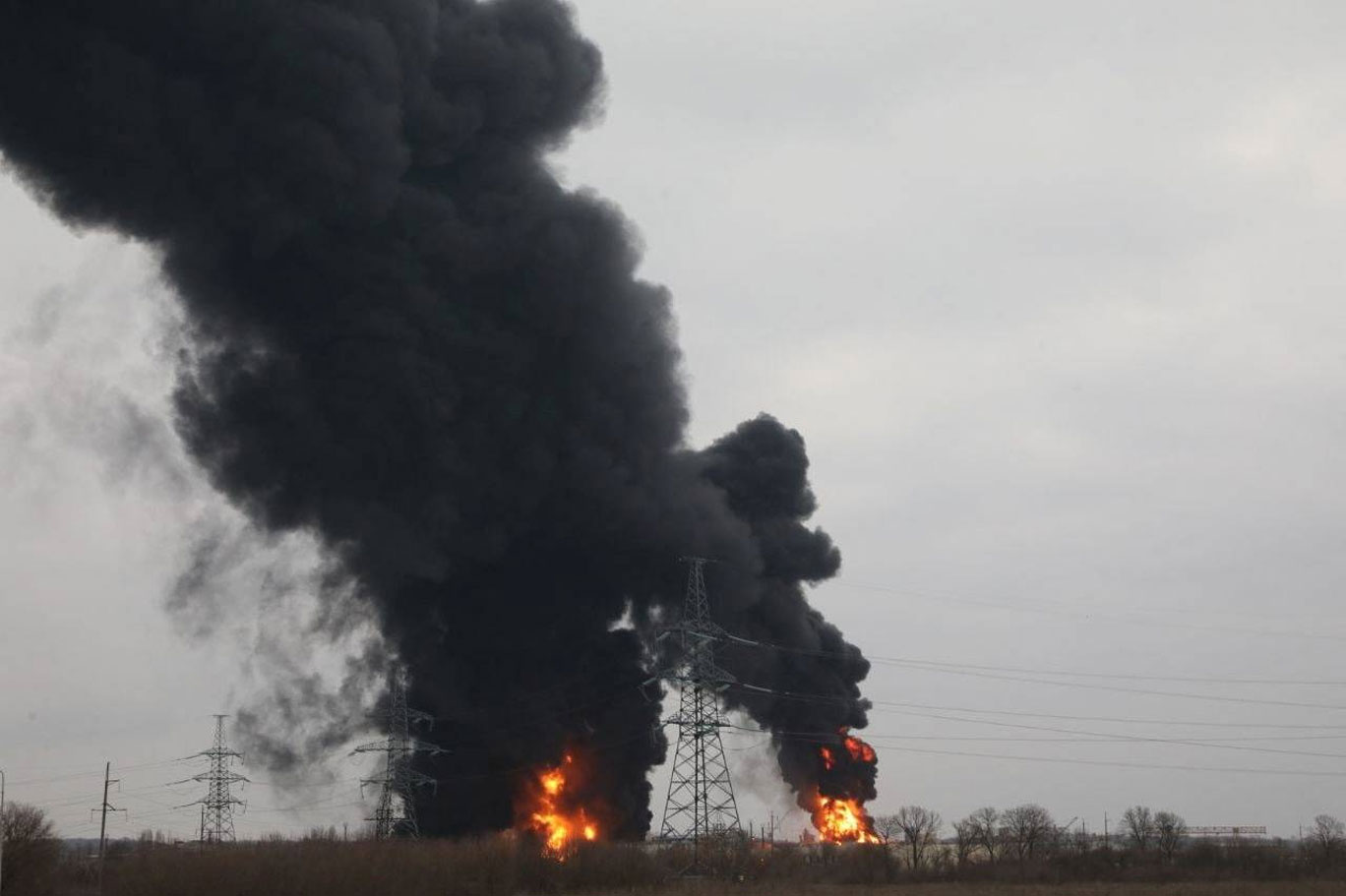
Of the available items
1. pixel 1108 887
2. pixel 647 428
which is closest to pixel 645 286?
pixel 647 428

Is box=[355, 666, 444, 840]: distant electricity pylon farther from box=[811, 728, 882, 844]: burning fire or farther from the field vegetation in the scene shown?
box=[811, 728, 882, 844]: burning fire

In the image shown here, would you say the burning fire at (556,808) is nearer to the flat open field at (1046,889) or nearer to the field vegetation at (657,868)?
the field vegetation at (657,868)

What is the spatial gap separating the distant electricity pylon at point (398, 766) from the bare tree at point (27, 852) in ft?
65.0

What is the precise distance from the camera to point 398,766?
76938 mm

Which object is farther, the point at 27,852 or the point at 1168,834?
the point at 1168,834

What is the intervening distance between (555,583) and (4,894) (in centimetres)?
3546

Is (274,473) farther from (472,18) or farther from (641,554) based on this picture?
(472,18)

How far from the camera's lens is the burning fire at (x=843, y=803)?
273ft

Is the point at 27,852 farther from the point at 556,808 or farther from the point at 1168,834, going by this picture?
the point at 1168,834

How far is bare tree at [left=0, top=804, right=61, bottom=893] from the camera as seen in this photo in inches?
2219

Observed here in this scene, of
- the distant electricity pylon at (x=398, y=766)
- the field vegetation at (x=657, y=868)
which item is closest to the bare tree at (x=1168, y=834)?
the field vegetation at (x=657, y=868)

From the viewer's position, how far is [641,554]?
8350cm

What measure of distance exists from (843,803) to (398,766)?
86.0 feet

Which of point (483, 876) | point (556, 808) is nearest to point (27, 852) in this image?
point (483, 876)
